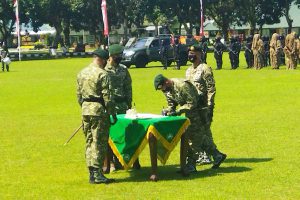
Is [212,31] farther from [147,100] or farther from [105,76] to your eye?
[105,76]

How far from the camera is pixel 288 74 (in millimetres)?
33250

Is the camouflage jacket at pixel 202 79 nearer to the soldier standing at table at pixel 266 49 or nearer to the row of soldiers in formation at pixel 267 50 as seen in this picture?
the row of soldiers in formation at pixel 267 50

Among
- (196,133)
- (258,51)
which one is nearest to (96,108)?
(196,133)

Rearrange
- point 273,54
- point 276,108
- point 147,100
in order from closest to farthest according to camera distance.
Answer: point 276,108 → point 147,100 → point 273,54

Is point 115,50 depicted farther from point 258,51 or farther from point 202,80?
point 258,51

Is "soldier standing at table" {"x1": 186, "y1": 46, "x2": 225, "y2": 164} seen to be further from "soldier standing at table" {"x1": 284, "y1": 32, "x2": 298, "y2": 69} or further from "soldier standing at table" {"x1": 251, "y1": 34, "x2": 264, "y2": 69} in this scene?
"soldier standing at table" {"x1": 251, "y1": 34, "x2": 264, "y2": 69}

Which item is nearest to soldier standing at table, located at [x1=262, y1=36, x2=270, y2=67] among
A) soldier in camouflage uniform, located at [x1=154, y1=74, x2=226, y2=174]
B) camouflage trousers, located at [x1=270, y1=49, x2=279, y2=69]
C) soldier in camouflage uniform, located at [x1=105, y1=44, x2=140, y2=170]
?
camouflage trousers, located at [x1=270, y1=49, x2=279, y2=69]


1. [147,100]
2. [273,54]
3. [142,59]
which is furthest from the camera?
[142,59]

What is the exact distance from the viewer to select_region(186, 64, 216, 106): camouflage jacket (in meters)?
11.6

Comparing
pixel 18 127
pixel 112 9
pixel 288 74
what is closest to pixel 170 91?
pixel 18 127

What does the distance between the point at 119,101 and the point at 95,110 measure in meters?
1.39

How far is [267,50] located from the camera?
1593 inches

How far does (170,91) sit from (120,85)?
114cm

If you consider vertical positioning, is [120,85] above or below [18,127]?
above
